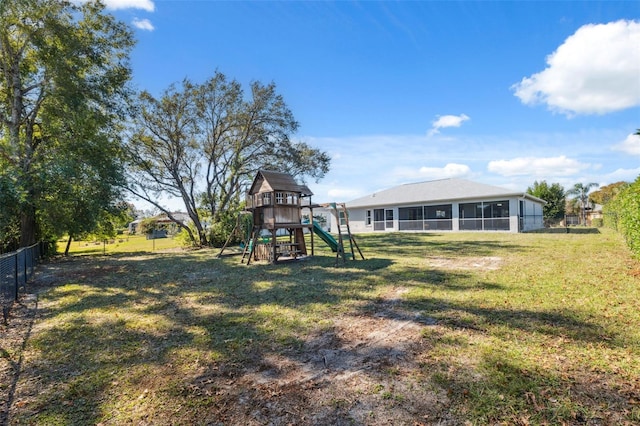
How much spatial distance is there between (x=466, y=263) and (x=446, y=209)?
18.0 meters

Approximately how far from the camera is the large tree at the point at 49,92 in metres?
11.3

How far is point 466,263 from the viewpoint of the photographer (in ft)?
30.4

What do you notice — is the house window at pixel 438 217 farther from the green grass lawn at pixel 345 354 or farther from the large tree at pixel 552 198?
the green grass lawn at pixel 345 354

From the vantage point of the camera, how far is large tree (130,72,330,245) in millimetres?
18312

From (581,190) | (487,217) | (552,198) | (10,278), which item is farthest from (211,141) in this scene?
(581,190)

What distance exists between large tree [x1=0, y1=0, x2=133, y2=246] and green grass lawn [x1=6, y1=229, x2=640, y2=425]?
23.4ft

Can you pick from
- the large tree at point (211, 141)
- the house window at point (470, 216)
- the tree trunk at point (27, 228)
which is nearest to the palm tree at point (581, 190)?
the house window at point (470, 216)

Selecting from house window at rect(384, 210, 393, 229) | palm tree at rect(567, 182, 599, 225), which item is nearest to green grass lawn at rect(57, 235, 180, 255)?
house window at rect(384, 210, 393, 229)

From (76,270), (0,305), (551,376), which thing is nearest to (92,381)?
(0,305)

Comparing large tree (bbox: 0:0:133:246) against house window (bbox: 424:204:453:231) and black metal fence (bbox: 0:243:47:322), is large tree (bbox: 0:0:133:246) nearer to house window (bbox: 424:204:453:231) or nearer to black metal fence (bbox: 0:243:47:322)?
black metal fence (bbox: 0:243:47:322)

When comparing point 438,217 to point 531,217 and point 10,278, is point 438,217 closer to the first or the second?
point 531,217

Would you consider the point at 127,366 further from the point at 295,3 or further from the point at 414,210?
the point at 414,210

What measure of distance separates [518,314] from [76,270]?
12753mm

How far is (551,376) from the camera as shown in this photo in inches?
114
